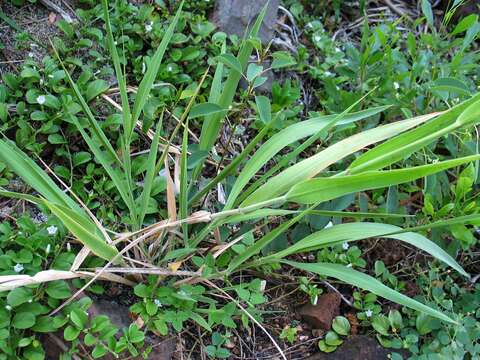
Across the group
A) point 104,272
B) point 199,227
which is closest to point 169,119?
point 199,227

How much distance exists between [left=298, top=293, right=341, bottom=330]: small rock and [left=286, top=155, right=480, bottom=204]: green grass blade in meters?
0.61

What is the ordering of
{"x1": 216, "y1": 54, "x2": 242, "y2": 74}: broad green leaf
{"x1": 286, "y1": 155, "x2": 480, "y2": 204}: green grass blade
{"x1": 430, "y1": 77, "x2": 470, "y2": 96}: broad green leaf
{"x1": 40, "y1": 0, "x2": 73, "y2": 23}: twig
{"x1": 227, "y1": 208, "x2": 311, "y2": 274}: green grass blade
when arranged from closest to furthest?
{"x1": 286, "y1": 155, "x2": 480, "y2": 204}: green grass blade < {"x1": 227, "y1": 208, "x2": 311, "y2": 274}: green grass blade < {"x1": 216, "y1": 54, "x2": 242, "y2": 74}: broad green leaf < {"x1": 430, "y1": 77, "x2": 470, "y2": 96}: broad green leaf < {"x1": 40, "y1": 0, "x2": 73, "y2": 23}: twig

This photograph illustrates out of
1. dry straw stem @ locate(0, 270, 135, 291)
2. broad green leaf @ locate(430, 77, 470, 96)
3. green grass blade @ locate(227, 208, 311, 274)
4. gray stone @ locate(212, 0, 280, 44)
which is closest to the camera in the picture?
dry straw stem @ locate(0, 270, 135, 291)

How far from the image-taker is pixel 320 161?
129cm

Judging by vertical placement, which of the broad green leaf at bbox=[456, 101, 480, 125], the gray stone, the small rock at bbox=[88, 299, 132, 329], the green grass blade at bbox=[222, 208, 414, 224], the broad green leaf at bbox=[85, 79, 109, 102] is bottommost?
the small rock at bbox=[88, 299, 132, 329]

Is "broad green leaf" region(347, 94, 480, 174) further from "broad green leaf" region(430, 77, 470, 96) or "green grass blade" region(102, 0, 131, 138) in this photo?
"green grass blade" region(102, 0, 131, 138)

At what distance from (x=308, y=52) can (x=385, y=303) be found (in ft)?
3.49

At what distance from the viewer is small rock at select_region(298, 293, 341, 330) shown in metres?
1.68

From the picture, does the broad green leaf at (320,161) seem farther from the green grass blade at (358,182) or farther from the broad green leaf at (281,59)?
the broad green leaf at (281,59)

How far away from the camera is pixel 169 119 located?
1.88 m

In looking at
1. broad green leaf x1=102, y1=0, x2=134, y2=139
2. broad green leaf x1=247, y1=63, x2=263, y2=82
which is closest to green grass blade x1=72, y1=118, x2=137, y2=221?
broad green leaf x1=102, y1=0, x2=134, y2=139

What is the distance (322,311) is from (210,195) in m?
0.48

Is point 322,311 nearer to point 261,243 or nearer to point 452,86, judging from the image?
point 261,243

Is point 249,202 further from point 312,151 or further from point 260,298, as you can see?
point 312,151
